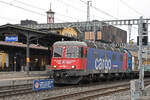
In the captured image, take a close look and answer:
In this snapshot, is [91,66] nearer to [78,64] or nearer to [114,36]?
[78,64]

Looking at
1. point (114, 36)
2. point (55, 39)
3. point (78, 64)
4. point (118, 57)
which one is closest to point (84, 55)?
point (78, 64)

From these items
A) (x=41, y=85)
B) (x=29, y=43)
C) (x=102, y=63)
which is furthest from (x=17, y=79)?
(x=29, y=43)

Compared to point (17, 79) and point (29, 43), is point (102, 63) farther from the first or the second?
point (29, 43)

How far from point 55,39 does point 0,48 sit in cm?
1144

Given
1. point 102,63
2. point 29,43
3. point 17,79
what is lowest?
point 17,79

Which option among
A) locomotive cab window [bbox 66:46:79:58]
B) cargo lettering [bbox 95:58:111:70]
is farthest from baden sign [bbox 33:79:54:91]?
cargo lettering [bbox 95:58:111:70]

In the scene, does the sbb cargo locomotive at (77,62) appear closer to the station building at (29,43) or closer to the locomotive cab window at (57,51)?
the locomotive cab window at (57,51)

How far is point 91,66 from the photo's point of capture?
64.5 feet

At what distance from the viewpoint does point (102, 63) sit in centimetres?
2156

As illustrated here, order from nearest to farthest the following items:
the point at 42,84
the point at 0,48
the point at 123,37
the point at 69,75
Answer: the point at 42,84
the point at 69,75
the point at 0,48
the point at 123,37

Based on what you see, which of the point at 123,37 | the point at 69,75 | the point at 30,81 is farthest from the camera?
the point at 123,37

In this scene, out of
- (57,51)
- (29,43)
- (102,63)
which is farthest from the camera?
(29,43)

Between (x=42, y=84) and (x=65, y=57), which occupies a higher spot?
(x=65, y=57)

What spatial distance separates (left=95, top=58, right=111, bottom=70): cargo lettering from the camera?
20.7 meters
